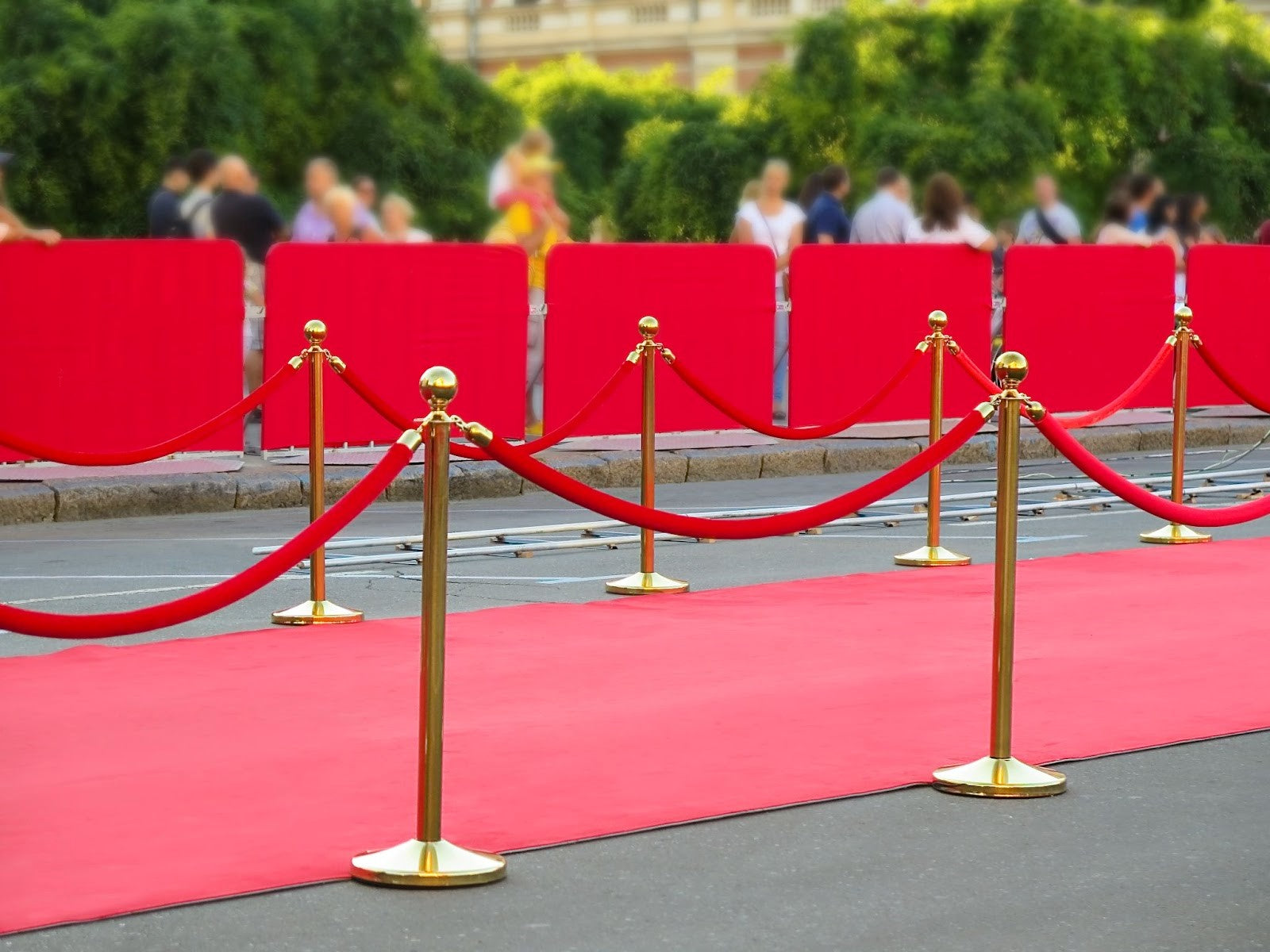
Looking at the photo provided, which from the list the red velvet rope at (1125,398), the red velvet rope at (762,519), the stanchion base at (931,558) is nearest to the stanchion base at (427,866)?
the red velvet rope at (762,519)

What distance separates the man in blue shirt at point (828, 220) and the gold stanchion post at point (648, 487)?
7.27 meters

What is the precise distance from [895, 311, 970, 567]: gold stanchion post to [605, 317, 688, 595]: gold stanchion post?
1339 mm

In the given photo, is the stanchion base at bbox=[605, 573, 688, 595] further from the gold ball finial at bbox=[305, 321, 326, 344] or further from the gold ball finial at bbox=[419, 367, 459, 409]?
the gold ball finial at bbox=[419, 367, 459, 409]

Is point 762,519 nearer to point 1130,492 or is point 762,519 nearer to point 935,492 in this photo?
point 1130,492

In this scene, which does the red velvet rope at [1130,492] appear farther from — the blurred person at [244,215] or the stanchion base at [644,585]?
the blurred person at [244,215]

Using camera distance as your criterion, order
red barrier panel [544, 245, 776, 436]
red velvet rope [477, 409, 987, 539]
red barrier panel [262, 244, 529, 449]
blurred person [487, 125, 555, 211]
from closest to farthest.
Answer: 1. red velvet rope [477, 409, 987, 539]
2. red barrier panel [262, 244, 529, 449]
3. red barrier panel [544, 245, 776, 436]
4. blurred person [487, 125, 555, 211]

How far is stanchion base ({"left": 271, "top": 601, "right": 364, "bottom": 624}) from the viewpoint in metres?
9.68

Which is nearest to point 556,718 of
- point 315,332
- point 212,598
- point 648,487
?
point 212,598

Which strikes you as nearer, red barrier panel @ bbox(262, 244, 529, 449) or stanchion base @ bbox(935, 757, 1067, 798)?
stanchion base @ bbox(935, 757, 1067, 798)

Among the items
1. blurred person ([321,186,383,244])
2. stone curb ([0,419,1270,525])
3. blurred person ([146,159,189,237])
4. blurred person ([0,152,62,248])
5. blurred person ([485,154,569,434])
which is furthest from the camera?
blurred person ([321,186,383,244])

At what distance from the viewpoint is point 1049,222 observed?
20.7 meters

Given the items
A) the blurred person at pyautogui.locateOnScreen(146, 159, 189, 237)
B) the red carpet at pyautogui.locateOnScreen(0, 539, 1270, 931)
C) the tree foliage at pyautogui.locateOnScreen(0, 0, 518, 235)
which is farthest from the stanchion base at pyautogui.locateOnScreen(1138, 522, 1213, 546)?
the tree foliage at pyautogui.locateOnScreen(0, 0, 518, 235)

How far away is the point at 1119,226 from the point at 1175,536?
7947mm

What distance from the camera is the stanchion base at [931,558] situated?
38.5ft
